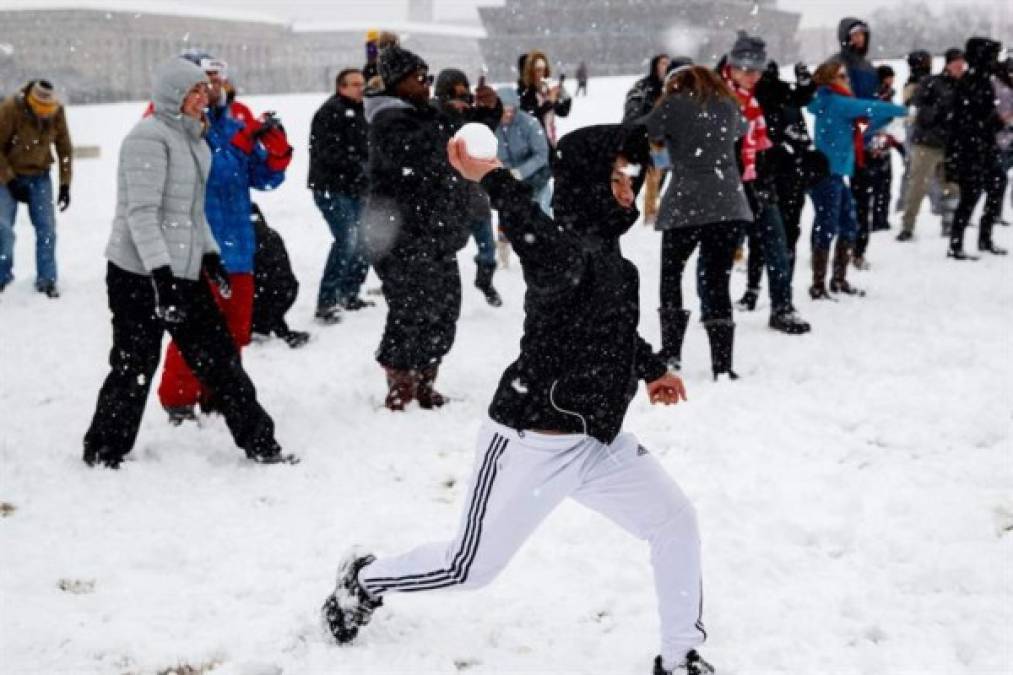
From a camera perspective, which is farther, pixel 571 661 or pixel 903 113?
pixel 903 113

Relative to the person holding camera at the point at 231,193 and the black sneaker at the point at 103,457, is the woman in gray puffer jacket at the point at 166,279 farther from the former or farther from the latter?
the person holding camera at the point at 231,193

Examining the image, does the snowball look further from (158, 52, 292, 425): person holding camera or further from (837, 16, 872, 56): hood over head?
(837, 16, 872, 56): hood over head

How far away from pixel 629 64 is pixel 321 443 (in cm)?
5990

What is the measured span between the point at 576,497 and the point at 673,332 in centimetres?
374

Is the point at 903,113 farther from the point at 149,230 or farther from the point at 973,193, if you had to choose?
the point at 149,230

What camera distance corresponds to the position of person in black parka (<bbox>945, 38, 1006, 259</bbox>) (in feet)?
31.6

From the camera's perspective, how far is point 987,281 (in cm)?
933

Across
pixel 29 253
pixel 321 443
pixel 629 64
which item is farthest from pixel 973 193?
pixel 629 64

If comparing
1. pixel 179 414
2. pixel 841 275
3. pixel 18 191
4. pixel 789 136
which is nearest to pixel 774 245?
pixel 789 136

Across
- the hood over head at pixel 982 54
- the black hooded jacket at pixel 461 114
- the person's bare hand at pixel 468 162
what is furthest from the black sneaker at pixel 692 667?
the hood over head at pixel 982 54

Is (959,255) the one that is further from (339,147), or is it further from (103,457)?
(103,457)

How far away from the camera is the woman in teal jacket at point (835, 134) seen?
7.98 meters

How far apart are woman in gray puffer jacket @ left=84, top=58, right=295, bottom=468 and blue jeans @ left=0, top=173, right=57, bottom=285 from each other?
5.30m

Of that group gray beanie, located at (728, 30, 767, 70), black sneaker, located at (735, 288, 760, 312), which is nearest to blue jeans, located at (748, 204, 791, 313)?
black sneaker, located at (735, 288, 760, 312)
